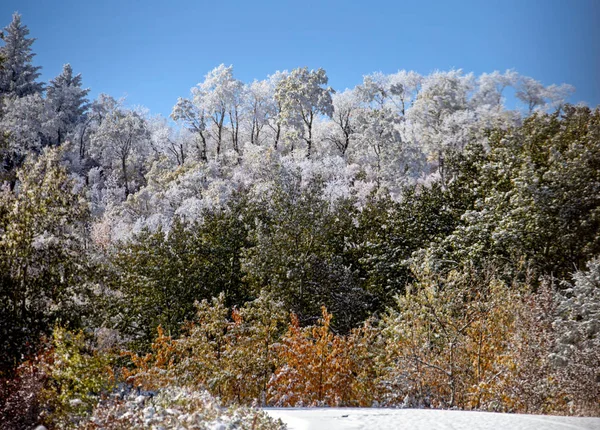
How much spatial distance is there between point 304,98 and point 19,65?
109ft

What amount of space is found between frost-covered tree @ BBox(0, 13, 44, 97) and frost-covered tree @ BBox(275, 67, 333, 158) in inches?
1121

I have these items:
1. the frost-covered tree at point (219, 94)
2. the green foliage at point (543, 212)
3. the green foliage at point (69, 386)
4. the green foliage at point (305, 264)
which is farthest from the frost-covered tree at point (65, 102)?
the green foliage at point (69, 386)

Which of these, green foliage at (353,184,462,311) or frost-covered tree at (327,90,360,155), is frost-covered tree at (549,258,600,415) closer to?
green foliage at (353,184,462,311)

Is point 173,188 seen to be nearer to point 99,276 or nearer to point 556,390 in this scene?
point 99,276

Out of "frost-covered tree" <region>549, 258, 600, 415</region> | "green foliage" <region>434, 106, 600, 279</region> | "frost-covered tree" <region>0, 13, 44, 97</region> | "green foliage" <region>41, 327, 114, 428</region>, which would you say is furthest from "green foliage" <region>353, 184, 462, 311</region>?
"frost-covered tree" <region>0, 13, 44, 97</region>

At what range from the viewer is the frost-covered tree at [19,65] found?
174ft

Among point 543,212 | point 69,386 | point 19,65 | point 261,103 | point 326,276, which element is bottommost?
point 69,386

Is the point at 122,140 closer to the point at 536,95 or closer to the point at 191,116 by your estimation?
the point at 191,116

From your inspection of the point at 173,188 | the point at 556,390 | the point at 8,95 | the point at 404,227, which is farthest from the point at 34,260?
the point at 8,95

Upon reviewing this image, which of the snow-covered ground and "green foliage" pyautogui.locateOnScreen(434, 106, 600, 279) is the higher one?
"green foliage" pyautogui.locateOnScreen(434, 106, 600, 279)

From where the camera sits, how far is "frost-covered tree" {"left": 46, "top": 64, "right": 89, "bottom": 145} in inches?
2013

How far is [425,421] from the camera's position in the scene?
818cm

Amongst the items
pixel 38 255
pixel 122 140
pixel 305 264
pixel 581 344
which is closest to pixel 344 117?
pixel 122 140

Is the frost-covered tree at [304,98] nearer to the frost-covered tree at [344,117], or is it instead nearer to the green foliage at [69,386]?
the frost-covered tree at [344,117]
